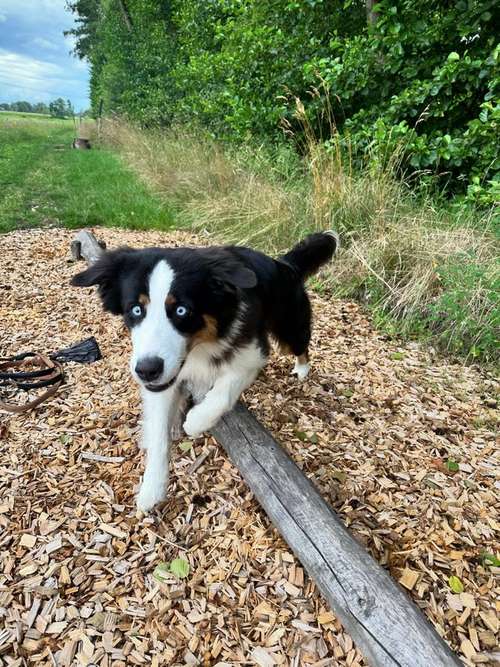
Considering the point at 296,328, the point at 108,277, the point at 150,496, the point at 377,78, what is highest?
the point at 377,78

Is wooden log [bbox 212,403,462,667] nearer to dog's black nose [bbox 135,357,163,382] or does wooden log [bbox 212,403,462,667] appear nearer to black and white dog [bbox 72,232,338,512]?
black and white dog [bbox 72,232,338,512]

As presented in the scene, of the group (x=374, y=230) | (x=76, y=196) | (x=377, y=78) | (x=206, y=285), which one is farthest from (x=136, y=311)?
(x=76, y=196)

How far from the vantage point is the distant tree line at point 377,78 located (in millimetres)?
5277

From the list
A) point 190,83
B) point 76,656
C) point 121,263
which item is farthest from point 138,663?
point 190,83

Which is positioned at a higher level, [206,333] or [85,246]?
[206,333]

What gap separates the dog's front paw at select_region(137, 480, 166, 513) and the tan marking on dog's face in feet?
2.47

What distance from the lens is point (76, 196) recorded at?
393 inches

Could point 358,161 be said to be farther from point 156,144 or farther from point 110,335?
point 156,144

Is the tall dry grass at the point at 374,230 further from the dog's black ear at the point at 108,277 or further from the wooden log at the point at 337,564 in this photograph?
the dog's black ear at the point at 108,277

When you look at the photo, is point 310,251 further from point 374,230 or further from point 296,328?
point 374,230

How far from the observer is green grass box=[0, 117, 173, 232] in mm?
8133

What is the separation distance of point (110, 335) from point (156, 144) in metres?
10.6

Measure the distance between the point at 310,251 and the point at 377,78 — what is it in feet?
14.1

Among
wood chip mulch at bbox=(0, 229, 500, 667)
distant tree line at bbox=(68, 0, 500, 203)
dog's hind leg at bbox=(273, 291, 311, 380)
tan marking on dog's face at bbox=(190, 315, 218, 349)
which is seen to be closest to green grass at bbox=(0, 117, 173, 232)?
distant tree line at bbox=(68, 0, 500, 203)
